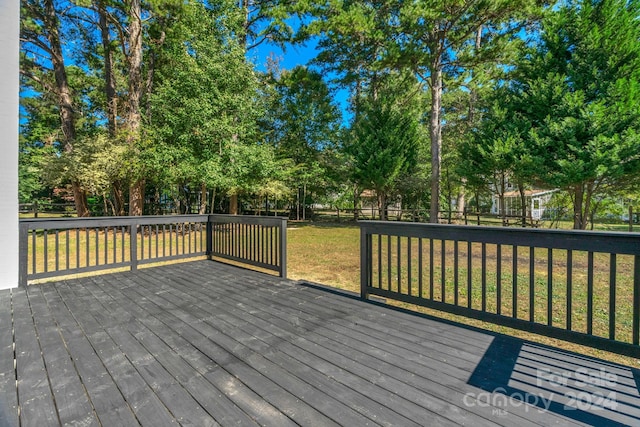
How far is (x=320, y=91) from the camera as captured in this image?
1507cm

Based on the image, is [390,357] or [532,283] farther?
[532,283]

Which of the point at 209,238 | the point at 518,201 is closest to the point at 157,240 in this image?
the point at 209,238

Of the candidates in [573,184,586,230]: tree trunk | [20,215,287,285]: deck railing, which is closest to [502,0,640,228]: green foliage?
[573,184,586,230]: tree trunk

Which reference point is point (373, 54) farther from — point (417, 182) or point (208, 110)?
point (208, 110)

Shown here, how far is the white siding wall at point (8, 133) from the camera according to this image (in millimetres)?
3398

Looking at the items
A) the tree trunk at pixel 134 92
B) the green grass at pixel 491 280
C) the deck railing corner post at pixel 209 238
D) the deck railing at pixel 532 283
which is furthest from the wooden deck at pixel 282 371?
the tree trunk at pixel 134 92

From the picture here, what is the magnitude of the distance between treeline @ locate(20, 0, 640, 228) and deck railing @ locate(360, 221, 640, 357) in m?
5.82

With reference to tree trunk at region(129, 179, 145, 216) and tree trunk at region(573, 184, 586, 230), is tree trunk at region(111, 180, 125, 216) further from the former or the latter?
tree trunk at region(573, 184, 586, 230)

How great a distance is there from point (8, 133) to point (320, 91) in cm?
1313

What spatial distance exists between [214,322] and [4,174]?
9.84 ft

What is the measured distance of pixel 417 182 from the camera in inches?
622

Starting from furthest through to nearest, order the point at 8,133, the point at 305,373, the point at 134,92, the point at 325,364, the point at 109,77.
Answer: the point at 109,77 < the point at 134,92 < the point at 8,133 < the point at 325,364 < the point at 305,373

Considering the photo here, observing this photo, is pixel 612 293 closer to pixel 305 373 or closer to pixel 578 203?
pixel 305 373

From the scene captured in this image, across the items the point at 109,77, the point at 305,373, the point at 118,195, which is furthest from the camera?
the point at 118,195
